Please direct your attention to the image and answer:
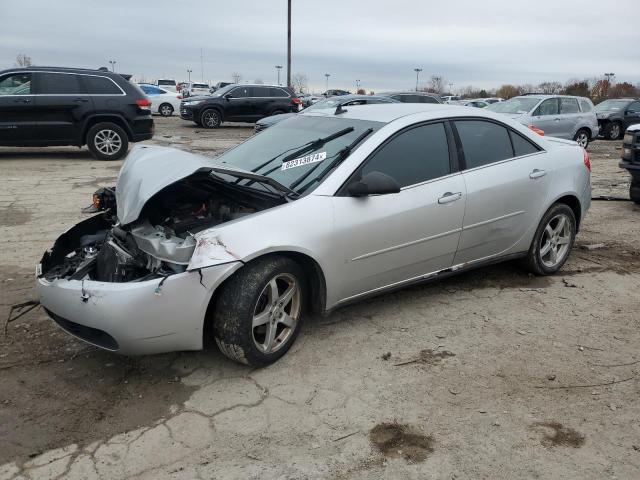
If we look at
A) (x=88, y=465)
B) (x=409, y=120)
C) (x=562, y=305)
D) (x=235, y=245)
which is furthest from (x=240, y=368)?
(x=562, y=305)

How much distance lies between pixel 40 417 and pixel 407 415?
6.40 feet

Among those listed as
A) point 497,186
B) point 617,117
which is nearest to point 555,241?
point 497,186

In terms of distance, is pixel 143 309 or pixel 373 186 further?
pixel 373 186

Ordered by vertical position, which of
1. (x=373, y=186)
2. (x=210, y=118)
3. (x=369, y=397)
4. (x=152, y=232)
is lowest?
(x=369, y=397)

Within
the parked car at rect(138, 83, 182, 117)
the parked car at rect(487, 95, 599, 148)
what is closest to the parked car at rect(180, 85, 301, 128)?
the parked car at rect(138, 83, 182, 117)

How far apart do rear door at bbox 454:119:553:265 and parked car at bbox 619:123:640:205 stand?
387cm

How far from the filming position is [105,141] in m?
11.4

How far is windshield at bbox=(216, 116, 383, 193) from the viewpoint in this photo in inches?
148

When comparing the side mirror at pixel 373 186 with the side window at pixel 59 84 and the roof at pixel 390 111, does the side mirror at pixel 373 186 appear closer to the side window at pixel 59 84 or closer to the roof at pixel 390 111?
the roof at pixel 390 111

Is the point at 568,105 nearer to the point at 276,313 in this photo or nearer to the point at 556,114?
the point at 556,114

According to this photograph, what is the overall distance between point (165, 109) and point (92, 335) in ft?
84.6

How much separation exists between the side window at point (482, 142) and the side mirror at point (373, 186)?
1025 mm

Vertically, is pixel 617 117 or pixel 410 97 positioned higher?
pixel 410 97

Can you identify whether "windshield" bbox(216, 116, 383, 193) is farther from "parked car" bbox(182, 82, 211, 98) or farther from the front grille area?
"parked car" bbox(182, 82, 211, 98)
